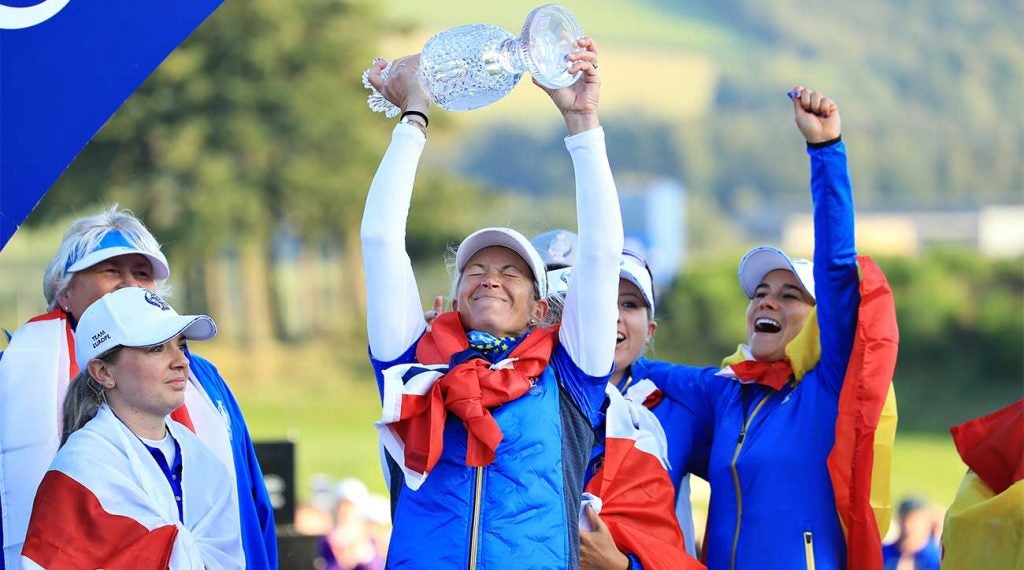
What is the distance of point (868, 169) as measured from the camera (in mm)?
36125

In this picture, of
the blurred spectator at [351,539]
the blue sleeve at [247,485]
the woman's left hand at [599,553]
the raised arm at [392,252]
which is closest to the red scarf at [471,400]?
the raised arm at [392,252]

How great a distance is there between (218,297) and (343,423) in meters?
3.50

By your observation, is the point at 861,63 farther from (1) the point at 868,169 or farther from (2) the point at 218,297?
(2) the point at 218,297

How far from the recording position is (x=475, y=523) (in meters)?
2.81

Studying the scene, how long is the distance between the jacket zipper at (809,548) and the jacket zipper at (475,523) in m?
0.96

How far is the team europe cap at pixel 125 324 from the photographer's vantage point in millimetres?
3172

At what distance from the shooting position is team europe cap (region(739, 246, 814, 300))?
3.64 metres

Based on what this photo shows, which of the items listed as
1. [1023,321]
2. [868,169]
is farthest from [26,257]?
[868,169]

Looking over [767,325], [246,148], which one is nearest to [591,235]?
[767,325]

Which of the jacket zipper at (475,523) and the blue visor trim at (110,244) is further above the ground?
the blue visor trim at (110,244)

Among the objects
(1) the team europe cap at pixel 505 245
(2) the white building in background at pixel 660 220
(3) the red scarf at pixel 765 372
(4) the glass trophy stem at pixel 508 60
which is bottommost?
(3) the red scarf at pixel 765 372

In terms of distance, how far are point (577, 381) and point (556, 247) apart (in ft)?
4.14

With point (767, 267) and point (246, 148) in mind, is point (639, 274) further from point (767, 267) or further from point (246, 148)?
point (246, 148)

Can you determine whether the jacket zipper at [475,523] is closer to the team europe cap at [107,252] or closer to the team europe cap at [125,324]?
the team europe cap at [125,324]
